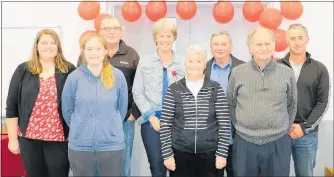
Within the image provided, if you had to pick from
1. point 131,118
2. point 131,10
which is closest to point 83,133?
point 131,118

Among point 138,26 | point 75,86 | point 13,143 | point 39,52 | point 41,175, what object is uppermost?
point 138,26

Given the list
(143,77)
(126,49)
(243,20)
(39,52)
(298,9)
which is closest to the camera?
(39,52)

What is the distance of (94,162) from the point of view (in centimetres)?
228

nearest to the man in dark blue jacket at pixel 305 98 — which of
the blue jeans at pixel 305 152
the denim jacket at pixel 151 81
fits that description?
the blue jeans at pixel 305 152

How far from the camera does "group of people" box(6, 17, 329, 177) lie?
7.26 feet

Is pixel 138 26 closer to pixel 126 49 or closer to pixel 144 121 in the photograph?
pixel 126 49

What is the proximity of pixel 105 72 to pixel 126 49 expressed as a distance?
0.63m

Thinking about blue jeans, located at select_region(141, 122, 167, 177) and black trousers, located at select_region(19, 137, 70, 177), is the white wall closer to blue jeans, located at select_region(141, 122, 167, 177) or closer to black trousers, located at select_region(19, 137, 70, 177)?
blue jeans, located at select_region(141, 122, 167, 177)

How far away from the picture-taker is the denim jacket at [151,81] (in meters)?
2.48

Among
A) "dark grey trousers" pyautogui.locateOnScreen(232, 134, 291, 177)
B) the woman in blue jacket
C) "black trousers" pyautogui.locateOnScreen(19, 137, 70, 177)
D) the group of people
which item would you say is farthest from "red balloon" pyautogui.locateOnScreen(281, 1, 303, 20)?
"black trousers" pyautogui.locateOnScreen(19, 137, 70, 177)

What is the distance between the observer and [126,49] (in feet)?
9.41

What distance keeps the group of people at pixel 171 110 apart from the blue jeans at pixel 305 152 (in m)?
0.11

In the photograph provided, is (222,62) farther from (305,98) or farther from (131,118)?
(131,118)

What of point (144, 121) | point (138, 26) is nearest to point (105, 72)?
point (144, 121)
